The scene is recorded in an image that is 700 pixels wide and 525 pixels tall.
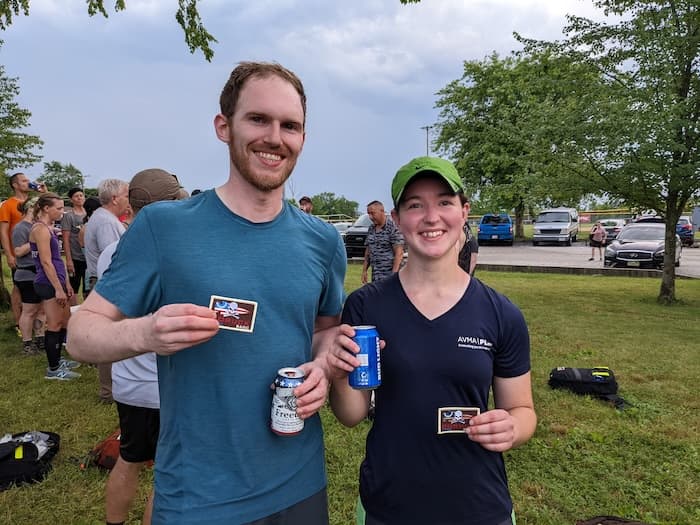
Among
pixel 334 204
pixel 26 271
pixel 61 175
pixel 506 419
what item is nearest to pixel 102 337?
pixel 506 419

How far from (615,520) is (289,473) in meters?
2.43

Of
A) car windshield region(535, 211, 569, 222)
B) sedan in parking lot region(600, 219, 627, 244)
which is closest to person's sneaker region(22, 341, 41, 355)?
sedan in parking lot region(600, 219, 627, 244)

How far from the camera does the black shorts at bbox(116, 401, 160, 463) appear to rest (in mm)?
2414

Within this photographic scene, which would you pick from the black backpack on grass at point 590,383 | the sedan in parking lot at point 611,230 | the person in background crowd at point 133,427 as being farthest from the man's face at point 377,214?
the sedan in parking lot at point 611,230

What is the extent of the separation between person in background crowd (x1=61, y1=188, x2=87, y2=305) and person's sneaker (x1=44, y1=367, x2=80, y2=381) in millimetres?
1664

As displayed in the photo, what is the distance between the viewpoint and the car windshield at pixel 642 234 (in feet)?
51.8

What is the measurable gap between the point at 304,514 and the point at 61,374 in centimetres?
497

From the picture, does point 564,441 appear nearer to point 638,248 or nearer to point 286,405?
point 286,405

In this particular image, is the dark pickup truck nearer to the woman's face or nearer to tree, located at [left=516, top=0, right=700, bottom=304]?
tree, located at [left=516, top=0, right=700, bottom=304]

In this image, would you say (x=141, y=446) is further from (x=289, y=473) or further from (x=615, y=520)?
(x=615, y=520)

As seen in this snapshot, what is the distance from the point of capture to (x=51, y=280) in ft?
16.9

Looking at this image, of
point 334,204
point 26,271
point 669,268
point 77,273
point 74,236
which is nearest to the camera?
point 26,271

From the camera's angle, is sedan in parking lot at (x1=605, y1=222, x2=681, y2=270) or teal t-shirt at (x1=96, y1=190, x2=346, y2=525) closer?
teal t-shirt at (x1=96, y1=190, x2=346, y2=525)

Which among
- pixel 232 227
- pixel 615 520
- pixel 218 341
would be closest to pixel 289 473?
pixel 218 341
